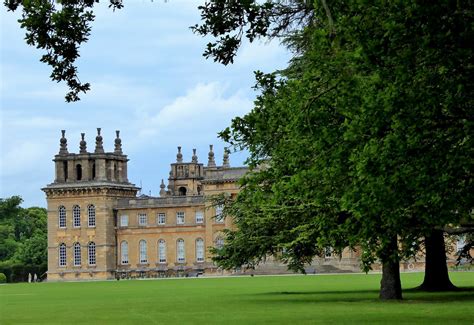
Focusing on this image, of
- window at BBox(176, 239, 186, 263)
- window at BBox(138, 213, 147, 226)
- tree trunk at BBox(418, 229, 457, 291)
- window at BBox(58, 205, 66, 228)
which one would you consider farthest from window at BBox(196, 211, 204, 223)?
tree trunk at BBox(418, 229, 457, 291)

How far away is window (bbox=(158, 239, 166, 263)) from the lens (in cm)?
8900

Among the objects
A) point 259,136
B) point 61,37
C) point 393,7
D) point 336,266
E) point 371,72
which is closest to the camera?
point 61,37

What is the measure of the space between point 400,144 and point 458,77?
1456mm

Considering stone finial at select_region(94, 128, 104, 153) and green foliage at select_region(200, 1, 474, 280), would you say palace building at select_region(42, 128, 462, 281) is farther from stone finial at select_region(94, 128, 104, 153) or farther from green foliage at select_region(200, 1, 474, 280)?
green foliage at select_region(200, 1, 474, 280)

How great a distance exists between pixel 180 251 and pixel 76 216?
30.0 ft

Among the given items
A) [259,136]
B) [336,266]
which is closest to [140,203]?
[336,266]

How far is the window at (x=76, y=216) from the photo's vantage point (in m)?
89.6

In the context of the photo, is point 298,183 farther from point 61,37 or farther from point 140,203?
point 140,203

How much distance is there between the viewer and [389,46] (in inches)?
698

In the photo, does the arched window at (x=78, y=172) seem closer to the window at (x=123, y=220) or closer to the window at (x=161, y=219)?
the window at (x=123, y=220)

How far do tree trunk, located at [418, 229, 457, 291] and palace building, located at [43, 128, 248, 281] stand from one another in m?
50.7

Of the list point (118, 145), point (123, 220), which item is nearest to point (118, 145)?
point (118, 145)

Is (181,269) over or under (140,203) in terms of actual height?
under

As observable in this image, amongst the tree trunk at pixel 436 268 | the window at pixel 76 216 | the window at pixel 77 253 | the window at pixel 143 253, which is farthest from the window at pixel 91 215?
the tree trunk at pixel 436 268
